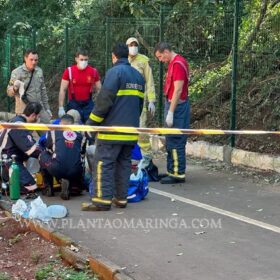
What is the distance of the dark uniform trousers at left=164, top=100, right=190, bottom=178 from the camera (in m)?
8.41

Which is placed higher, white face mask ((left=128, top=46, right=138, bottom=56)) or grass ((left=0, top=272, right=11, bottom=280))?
white face mask ((left=128, top=46, right=138, bottom=56))

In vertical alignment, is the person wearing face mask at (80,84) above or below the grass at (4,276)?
above

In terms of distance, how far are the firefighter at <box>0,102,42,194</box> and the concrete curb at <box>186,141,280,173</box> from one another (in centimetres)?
337

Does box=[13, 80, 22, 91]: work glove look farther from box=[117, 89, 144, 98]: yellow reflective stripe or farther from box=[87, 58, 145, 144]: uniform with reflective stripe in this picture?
box=[117, 89, 144, 98]: yellow reflective stripe

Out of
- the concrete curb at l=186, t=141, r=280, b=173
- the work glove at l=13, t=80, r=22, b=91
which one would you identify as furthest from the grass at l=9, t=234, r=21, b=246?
the concrete curb at l=186, t=141, r=280, b=173

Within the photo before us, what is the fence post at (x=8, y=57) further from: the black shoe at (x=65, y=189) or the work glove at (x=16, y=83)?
the black shoe at (x=65, y=189)

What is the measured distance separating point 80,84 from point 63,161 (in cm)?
251

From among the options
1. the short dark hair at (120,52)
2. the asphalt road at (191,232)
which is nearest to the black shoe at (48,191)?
the asphalt road at (191,232)

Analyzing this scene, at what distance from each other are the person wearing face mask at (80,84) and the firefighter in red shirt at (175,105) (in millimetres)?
1493

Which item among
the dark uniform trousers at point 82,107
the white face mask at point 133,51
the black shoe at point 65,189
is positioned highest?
the white face mask at point 133,51


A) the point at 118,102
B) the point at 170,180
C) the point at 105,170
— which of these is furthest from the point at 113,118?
the point at 170,180

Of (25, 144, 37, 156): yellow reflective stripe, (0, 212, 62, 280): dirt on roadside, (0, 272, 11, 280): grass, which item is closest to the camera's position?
(0, 272, 11, 280): grass

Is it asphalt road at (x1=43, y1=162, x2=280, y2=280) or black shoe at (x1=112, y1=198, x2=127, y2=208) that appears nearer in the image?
asphalt road at (x1=43, y1=162, x2=280, y2=280)

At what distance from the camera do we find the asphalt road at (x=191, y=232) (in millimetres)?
5035
